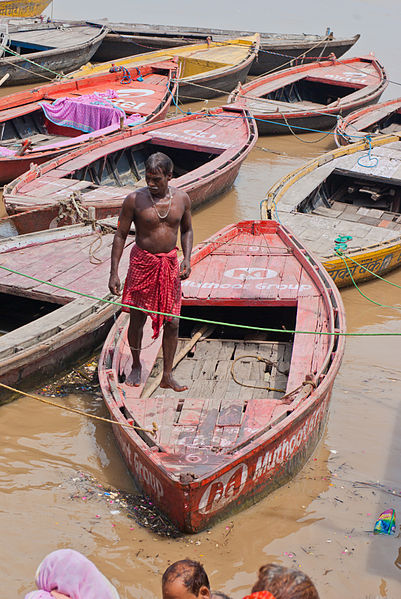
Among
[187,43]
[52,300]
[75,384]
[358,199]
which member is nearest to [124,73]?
[358,199]

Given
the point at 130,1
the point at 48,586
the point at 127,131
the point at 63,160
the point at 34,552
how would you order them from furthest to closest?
the point at 130,1, the point at 127,131, the point at 63,160, the point at 34,552, the point at 48,586

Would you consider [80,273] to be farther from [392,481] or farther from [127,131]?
[127,131]

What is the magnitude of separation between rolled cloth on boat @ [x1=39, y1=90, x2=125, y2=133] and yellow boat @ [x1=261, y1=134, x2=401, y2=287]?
353 cm

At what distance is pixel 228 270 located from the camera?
6895 millimetres

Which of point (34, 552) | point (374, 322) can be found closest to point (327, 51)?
point (374, 322)

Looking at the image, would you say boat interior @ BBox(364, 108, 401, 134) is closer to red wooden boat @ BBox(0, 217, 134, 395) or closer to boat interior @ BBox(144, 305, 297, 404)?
boat interior @ BBox(144, 305, 297, 404)

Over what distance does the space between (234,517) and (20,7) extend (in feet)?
76.0

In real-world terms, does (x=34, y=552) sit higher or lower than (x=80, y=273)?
lower

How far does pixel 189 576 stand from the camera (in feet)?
8.23

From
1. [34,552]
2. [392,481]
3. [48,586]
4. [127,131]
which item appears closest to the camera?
[48,586]

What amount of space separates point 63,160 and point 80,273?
10.5 ft

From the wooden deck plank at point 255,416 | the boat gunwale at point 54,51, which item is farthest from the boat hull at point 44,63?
the wooden deck plank at point 255,416

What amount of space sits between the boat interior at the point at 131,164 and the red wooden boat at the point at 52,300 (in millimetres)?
2152

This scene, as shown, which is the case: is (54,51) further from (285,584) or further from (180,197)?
(285,584)
